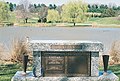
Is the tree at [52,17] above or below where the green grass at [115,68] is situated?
below

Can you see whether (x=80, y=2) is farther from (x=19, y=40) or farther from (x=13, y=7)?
(x=19, y=40)

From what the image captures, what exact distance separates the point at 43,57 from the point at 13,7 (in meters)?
67.6

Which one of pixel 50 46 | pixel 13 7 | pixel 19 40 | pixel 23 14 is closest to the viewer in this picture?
pixel 50 46

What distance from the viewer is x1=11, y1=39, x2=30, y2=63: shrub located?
13.3m

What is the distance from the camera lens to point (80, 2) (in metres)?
66.9

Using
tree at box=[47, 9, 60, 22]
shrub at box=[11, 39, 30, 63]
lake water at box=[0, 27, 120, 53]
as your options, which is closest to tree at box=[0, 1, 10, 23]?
tree at box=[47, 9, 60, 22]

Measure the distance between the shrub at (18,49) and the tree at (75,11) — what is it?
167 feet

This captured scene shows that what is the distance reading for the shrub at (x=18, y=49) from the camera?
13305mm

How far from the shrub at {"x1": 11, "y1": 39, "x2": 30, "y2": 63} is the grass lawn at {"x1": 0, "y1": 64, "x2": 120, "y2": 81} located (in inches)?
33.4

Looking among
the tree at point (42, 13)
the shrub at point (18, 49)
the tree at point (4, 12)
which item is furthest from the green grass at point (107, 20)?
the shrub at point (18, 49)

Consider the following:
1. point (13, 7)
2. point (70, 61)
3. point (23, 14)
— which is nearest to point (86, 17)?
point (23, 14)

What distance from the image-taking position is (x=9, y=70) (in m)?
11.4

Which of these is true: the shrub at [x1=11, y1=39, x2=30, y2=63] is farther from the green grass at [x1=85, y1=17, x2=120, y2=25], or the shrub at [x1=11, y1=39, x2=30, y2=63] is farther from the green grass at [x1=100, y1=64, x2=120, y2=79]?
the green grass at [x1=85, y1=17, x2=120, y2=25]

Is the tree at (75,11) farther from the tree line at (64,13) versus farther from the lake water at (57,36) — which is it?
the lake water at (57,36)
